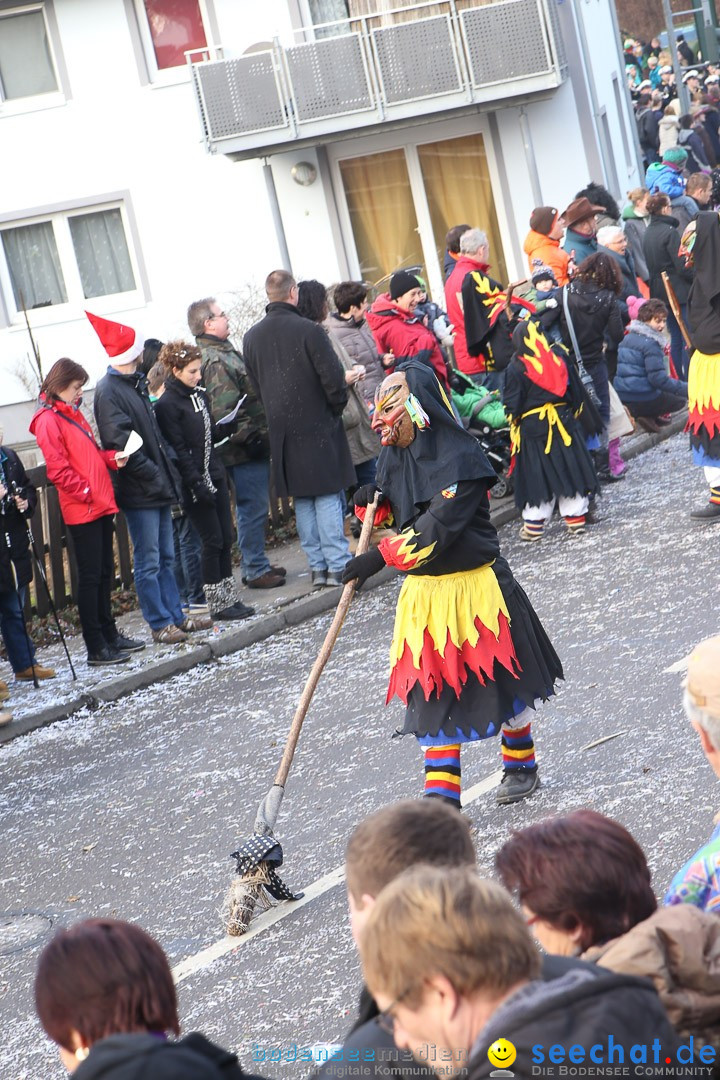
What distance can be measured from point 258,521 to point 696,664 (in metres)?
7.53

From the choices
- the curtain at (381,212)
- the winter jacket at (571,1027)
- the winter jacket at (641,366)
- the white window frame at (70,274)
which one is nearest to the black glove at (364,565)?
the winter jacket at (571,1027)

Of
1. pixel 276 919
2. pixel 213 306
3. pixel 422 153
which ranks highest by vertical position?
pixel 422 153

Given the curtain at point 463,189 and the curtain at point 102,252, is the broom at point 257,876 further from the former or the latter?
the curtain at point 102,252

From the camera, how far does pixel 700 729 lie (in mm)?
3217

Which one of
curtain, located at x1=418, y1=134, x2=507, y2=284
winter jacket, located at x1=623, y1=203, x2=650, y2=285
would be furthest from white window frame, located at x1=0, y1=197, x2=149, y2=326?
winter jacket, located at x1=623, y1=203, x2=650, y2=285

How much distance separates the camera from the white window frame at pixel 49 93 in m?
22.2

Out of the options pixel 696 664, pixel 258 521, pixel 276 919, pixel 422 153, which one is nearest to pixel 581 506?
pixel 258 521

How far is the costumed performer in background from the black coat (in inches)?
172

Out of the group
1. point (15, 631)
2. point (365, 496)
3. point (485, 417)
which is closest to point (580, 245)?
point (485, 417)

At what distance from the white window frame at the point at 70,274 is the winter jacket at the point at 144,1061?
21238mm

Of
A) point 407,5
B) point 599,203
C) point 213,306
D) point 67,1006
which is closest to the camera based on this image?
point 67,1006

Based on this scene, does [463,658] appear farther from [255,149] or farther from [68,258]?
A: [68,258]

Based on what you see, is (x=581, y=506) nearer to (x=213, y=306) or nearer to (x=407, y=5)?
(x=213, y=306)

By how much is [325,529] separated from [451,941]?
7963 millimetres
